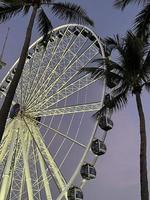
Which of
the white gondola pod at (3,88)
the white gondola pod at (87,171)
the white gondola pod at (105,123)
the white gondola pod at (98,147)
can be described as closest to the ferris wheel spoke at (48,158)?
the white gondola pod at (87,171)

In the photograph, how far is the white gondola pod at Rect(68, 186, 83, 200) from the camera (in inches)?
1088

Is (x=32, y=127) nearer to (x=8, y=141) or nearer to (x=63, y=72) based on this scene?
(x=8, y=141)

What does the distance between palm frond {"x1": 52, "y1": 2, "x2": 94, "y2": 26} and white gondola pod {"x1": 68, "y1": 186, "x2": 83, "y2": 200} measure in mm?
11570

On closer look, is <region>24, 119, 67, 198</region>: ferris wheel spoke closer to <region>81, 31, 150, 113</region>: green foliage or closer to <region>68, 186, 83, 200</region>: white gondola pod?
<region>68, 186, 83, 200</region>: white gondola pod

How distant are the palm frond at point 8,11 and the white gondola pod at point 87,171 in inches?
485

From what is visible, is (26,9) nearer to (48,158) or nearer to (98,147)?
(98,147)

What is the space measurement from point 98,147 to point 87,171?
1.69m

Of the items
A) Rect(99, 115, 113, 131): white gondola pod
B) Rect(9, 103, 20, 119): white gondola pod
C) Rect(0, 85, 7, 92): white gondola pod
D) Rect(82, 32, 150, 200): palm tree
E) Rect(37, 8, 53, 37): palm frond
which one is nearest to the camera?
Rect(82, 32, 150, 200): palm tree

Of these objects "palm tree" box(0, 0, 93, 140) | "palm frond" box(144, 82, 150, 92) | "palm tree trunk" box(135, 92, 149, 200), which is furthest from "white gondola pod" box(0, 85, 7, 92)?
"palm tree trunk" box(135, 92, 149, 200)

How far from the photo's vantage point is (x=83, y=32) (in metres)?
37.7

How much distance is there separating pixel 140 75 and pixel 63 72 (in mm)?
16633

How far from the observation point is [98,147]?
28766 mm

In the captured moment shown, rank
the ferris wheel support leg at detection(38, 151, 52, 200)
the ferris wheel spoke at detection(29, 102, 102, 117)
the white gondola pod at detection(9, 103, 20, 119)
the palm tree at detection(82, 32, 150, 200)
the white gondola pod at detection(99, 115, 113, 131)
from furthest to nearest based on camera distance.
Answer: the white gondola pod at detection(9, 103, 20, 119) < the ferris wheel spoke at detection(29, 102, 102, 117) < the white gondola pod at detection(99, 115, 113, 131) < the ferris wheel support leg at detection(38, 151, 52, 200) < the palm tree at detection(82, 32, 150, 200)

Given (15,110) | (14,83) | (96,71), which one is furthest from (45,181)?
(14,83)
